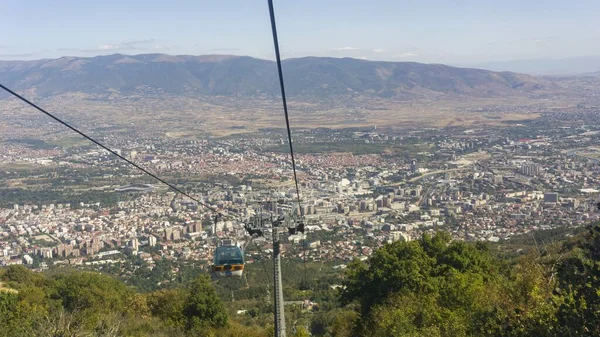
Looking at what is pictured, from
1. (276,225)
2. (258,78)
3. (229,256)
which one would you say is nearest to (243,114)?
(258,78)

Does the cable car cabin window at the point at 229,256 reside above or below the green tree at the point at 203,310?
above

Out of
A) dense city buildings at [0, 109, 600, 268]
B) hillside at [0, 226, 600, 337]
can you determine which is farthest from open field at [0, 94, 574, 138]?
hillside at [0, 226, 600, 337]

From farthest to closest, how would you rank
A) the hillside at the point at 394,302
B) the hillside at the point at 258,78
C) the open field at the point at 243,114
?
1. the hillside at the point at 258,78
2. the open field at the point at 243,114
3. the hillside at the point at 394,302

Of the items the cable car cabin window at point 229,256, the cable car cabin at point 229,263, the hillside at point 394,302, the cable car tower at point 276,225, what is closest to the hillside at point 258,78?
the hillside at point 394,302

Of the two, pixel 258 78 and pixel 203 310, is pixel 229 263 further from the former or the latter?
pixel 258 78

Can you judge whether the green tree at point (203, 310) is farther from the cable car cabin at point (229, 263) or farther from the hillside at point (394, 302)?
the cable car cabin at point (229, 263)
